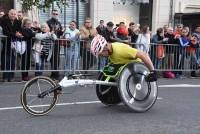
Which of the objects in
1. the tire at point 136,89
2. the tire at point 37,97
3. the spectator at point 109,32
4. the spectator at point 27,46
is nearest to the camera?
the tire at point 37,97

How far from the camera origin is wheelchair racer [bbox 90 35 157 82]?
28.5ft

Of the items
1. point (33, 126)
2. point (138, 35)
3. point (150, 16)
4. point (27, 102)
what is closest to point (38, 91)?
point (27, 102)

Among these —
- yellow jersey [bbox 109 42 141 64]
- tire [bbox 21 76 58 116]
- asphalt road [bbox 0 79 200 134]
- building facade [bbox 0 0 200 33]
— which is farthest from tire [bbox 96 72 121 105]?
building facade [bbox 0 0 200 33]

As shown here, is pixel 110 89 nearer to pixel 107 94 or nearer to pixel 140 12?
pixel 107 94

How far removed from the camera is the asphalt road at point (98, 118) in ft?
24.8

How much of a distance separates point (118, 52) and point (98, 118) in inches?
46.8

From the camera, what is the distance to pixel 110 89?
918cm

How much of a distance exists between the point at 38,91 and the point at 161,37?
8.27 metres

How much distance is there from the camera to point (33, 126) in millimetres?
7723

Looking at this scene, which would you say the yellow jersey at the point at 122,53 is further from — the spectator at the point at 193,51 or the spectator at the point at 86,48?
the spectator at the point at 193,51

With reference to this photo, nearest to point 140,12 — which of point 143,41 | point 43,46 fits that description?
point 143,41

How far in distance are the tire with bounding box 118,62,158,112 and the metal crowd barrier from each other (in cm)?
500

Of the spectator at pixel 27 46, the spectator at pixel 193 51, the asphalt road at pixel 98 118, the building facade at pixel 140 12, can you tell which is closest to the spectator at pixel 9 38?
the spectator at pixel 27 46

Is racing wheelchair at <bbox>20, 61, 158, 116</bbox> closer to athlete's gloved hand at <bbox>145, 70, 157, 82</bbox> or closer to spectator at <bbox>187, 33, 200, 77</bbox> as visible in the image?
athlete's gloved hand at <bbox>145, 70, 157, 82</bbox>
